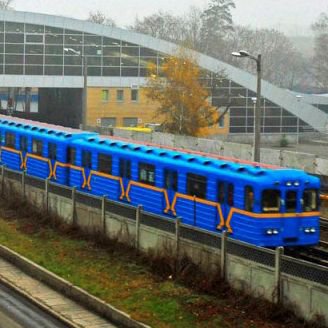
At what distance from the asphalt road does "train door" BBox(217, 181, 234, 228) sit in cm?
628

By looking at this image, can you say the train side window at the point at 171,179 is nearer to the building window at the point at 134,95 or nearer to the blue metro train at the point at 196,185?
the blue metro train at the point at 196,185

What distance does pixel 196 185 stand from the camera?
2248 cm

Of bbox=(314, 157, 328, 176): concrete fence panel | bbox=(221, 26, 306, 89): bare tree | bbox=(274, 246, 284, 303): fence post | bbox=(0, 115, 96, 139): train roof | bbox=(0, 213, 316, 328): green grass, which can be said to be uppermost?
bbox=(221, 26, 306, 89): bare tree

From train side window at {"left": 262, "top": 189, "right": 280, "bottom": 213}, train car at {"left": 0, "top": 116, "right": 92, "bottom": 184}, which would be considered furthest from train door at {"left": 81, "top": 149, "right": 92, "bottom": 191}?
train side window at {"left": 262, "top": 189, "right": 280, "bottom": 213}

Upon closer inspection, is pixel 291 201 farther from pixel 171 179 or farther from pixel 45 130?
pixel 45 130

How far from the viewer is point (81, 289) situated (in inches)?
706

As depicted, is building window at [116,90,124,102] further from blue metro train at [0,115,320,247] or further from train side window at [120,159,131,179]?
train side window at [120,159,131,179]

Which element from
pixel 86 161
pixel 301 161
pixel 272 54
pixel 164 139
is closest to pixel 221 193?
pixel 86 161

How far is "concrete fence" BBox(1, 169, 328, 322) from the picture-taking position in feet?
48.5

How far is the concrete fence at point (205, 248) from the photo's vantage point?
14.8 metres

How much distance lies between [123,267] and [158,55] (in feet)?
175

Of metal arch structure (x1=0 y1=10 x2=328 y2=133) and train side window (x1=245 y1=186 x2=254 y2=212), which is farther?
metal arch structure (x1=0 y1=10 x2=328 y2=133)

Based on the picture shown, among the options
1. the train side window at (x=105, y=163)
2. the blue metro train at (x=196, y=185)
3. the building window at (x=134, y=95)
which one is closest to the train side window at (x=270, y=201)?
the blue metro train at (x=196, y=185)

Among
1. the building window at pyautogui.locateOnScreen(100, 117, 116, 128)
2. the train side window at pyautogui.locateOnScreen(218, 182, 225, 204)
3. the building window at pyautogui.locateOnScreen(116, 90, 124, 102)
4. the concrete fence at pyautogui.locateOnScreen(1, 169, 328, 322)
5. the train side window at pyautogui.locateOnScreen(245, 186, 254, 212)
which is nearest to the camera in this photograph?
the concrete fence at pyautogui.locateOnScreen(1, 169, 328, 322)
